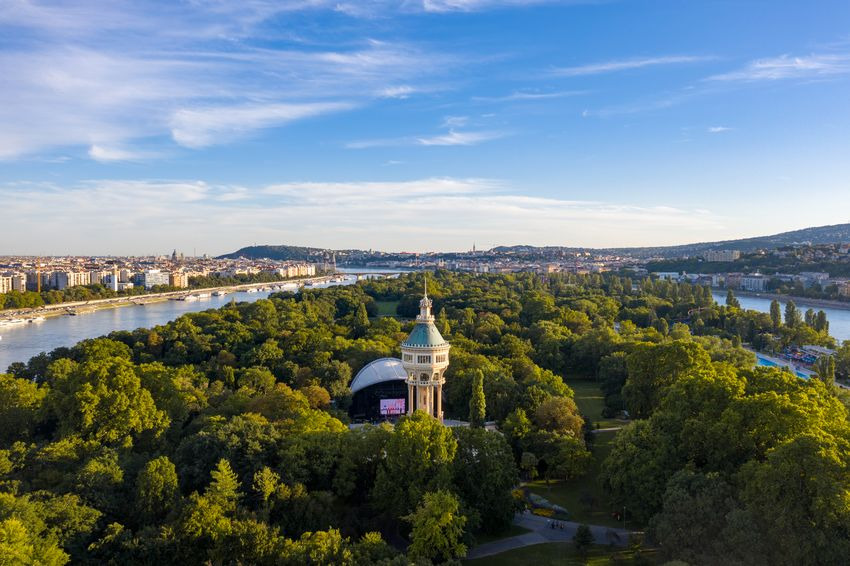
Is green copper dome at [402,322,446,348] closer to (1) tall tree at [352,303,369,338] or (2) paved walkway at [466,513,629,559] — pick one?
(2) paved walkway at [466,513,629,559]

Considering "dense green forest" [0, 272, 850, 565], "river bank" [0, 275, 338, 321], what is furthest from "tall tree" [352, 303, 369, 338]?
"river bank" [0, 275, 338, 321]

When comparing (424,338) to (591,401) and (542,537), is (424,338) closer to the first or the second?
(542,537)

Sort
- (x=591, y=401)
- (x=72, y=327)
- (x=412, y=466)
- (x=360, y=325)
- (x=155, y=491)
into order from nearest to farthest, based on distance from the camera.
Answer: (x=155, y=491) → (x=412, y=466) → (x=591, y=401) → (x=360, y=325) → (x=72, y=327)

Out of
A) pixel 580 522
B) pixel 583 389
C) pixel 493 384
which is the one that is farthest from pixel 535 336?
pixel 580 522

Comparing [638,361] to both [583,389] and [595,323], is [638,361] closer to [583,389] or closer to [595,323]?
[583,389]

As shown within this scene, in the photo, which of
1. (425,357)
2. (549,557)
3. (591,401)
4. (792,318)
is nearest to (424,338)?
(425,357)

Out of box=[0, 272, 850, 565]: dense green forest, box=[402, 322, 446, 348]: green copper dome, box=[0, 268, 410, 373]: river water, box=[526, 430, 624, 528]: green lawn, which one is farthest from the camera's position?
box=[0, 268, 410, 373]: river water
